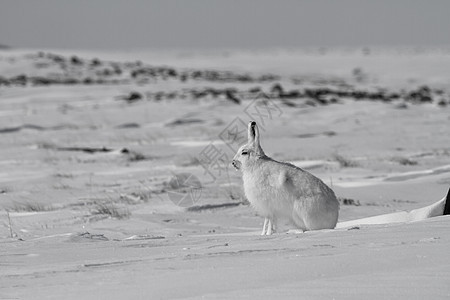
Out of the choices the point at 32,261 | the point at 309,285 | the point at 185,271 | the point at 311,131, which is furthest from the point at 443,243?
the point at 311,131

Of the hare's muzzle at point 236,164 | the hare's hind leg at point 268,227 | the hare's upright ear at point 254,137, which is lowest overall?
the hare's hind leg at point 268,227

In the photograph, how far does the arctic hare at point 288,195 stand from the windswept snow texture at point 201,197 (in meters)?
0.25

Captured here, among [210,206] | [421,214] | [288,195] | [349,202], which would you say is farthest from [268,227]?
[349,202]

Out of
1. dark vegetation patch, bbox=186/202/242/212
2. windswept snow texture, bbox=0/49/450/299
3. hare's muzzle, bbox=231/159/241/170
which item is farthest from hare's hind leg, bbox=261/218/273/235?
dark vegetation patch, bbox=186/202/242/212

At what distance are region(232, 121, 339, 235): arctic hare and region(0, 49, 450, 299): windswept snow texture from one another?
25cm

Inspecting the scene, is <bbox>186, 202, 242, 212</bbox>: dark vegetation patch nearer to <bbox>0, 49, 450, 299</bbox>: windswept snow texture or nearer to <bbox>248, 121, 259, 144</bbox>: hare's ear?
<bbox>0, 49, 450, 299</bbox>: windswept snow texture

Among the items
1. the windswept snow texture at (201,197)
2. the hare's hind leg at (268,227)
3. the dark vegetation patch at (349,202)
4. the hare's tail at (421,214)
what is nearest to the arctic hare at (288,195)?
the hare's hind leg at (268,227)

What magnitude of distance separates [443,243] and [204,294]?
4.77 ft

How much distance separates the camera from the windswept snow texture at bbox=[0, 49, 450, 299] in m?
3.80

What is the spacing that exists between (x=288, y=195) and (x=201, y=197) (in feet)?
8.46

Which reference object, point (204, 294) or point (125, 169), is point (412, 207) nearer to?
point (125, 169)

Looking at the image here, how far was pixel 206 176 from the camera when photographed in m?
9.45

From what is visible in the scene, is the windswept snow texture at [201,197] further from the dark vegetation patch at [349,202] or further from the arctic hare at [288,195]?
the arctic hare at [288,195]

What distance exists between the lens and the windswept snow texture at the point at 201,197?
3797 mm
